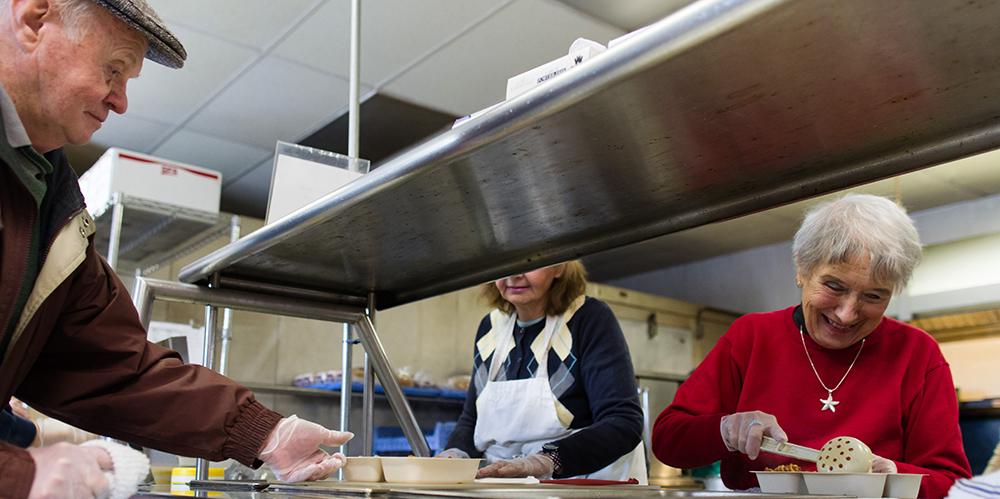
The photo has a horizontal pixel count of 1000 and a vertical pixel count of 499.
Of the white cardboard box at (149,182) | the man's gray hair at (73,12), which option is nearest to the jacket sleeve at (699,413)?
the man's gray hair at (73,12)

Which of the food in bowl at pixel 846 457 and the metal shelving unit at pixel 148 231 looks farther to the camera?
the metal shelving unit at pixel 148 231

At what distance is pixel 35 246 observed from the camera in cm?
111

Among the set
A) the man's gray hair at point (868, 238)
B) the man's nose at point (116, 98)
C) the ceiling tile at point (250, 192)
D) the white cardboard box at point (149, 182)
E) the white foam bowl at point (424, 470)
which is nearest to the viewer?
the white foam bowl at point (424, 470)

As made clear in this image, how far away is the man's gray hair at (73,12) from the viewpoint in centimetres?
115

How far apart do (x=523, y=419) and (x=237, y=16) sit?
2.29 meters

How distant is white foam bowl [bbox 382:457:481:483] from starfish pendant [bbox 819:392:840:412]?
0.76 meters

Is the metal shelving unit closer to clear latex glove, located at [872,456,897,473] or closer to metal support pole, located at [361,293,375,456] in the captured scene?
metal support pole, located at [361,293,375,456]

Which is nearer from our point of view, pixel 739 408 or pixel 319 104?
pixel 739 408

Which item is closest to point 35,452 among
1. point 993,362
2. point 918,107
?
point 918,107

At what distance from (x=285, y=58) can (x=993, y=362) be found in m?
4.76

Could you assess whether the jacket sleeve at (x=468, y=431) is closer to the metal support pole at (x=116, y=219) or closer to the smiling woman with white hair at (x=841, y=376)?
the smiling woman with white hair at (x=841, y=376)

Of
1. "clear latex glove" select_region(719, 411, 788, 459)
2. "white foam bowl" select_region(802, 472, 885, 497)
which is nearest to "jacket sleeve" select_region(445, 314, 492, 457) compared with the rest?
"clear latex glove" select_region(719, 411, 788, 459)

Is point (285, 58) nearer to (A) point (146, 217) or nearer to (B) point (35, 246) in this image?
(A) point (146, 217)

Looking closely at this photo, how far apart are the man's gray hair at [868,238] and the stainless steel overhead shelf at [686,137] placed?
1.31ft
